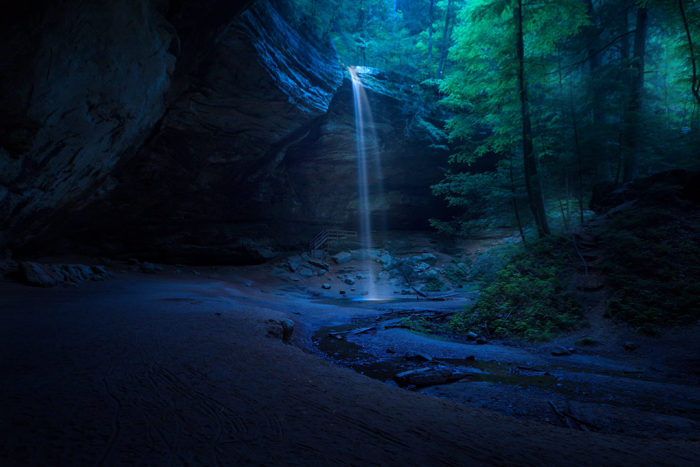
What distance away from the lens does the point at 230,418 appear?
1794 millimetres

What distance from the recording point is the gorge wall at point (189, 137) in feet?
20.3

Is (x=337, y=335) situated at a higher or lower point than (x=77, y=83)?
lower

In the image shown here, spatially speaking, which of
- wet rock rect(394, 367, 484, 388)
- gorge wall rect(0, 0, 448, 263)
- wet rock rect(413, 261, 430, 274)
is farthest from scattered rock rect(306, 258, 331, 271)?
wet rock rect(394, 367, 484, 388)

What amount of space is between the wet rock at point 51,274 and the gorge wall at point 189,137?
1496 millimetres

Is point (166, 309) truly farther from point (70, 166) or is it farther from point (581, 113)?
point (581, 113)

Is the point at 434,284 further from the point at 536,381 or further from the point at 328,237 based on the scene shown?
the point at 536,381

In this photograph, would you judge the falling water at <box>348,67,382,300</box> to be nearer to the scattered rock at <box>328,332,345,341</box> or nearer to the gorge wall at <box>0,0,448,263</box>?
the gorge wall at <box>0,0,448,263</box>

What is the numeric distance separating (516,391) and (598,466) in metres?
1.73

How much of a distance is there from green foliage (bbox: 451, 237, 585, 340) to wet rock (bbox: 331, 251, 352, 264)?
13394mm

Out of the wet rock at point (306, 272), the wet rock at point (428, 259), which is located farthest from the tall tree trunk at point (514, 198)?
the wet rock at point (306, 272)

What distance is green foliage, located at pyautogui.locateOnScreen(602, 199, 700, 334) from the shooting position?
4.84m

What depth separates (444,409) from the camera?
7.93 ft

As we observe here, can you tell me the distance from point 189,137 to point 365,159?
10.6 meters

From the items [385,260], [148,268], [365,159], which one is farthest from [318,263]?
[148,268]
